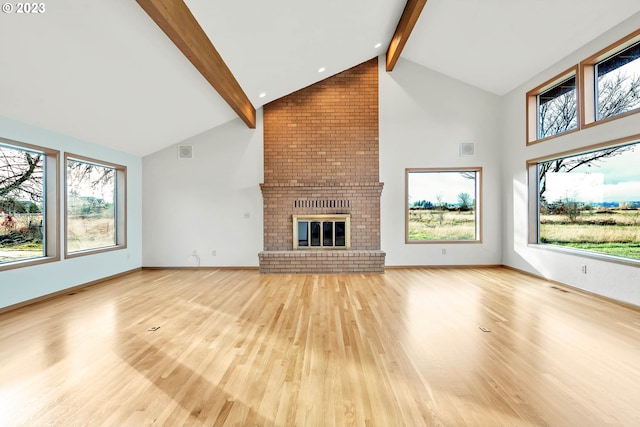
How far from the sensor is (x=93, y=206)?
5250mm

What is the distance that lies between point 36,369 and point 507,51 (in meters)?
6.75

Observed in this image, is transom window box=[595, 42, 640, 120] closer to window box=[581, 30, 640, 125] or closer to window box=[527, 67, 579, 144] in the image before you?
window box=[581, 30, 640, 125]

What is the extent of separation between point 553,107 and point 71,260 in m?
7.74

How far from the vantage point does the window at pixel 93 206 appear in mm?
4742

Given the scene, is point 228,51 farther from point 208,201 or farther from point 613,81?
point 613,81

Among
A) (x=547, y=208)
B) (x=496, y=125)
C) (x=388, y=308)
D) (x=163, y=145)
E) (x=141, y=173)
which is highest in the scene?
(x=496, y=125)

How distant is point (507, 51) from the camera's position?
4.97 m

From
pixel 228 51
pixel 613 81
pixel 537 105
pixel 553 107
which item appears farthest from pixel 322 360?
pixel 537 105

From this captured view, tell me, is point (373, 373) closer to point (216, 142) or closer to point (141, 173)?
point (216, 142)

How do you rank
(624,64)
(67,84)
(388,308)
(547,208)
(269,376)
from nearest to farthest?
(269,376) → (67,84) → (388,308) → (624,64) → (547,208)

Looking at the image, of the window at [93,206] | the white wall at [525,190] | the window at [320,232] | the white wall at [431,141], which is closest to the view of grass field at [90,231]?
the window at [93,206]

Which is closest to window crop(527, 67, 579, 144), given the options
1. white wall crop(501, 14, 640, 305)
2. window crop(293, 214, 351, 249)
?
white wall crop(501, 14, 640, 305)

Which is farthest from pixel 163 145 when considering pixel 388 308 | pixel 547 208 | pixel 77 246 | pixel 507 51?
pixel 547 208

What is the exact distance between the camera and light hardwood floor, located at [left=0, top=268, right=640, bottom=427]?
1.72 m
